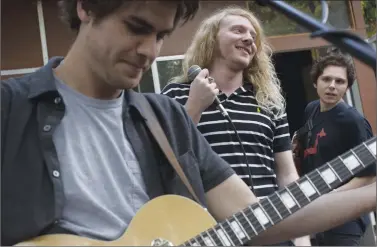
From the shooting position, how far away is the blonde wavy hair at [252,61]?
1.84 meters

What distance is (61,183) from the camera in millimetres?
1067

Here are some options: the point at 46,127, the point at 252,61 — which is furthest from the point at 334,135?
the point at 46,127

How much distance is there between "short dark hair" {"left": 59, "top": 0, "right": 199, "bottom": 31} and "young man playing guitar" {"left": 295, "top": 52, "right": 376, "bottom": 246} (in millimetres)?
1025

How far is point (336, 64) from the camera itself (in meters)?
2.54

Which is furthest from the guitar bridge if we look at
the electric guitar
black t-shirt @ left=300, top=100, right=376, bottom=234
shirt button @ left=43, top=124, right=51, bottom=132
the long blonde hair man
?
black t-shirt @ left=300, top=100, right=376, bottom=234

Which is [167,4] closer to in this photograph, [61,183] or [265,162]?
[61,183]

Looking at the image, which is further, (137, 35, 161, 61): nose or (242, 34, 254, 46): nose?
(242, 34, 254, 46): nose

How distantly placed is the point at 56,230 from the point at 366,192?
0.65 m

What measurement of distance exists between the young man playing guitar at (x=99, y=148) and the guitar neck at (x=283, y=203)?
96 mm

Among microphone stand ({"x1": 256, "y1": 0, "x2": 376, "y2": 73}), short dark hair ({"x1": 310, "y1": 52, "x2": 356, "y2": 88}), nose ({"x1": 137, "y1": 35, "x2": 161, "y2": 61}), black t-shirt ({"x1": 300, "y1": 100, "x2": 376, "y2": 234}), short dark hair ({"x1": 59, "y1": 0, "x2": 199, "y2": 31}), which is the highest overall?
short dark hair ({"x1": 59, "y1": 0, "x2": 199, "y2": 31})

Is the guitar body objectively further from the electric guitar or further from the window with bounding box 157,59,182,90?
the window with bounding box 157,59,182,90

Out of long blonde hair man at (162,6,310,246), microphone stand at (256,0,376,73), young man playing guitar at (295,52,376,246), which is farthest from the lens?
young man playing guitar at (295,52,376,246)

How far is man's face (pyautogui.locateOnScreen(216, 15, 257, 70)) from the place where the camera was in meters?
1.85

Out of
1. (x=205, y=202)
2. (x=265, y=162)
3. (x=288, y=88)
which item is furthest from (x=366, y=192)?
(x=288, y=88)
